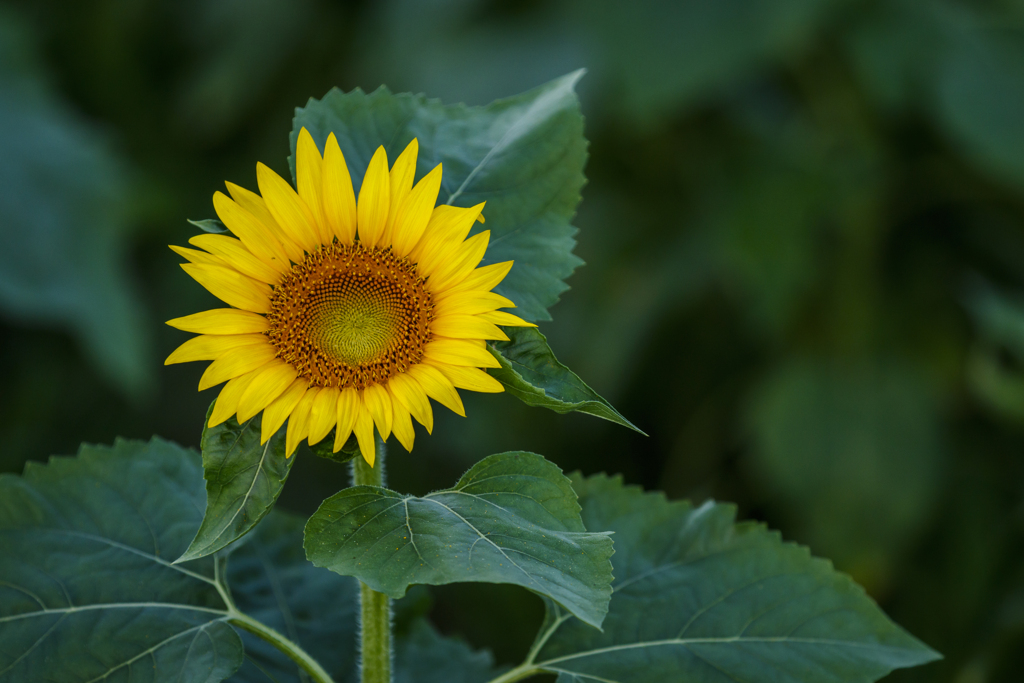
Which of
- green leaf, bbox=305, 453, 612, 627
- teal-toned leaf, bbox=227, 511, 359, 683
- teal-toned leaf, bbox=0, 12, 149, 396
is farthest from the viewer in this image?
teal-toned leaf, bbox=0, 12, 149, 396

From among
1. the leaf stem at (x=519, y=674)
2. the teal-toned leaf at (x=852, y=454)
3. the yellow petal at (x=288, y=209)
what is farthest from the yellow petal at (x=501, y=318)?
the teal-toned leaf at (x=852, y=454)

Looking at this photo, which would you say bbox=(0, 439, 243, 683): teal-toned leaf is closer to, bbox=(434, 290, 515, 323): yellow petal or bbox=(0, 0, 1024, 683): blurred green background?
bbox=(434, 290, 515, 323): yellow petal

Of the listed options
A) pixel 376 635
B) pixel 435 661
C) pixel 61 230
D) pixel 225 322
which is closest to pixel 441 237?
pixel 225 322

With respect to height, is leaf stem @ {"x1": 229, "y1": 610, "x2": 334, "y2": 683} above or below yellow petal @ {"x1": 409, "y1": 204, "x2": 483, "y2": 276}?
below

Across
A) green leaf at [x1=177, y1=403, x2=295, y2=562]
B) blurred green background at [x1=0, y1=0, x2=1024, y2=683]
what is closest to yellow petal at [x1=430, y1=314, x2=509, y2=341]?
green leaf at [x1=177, y1=403, x2=295, y2=562]

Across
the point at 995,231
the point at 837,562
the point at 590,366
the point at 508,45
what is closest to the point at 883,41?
the point at 995,231

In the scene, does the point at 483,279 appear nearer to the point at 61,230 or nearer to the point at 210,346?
the point at 210,346

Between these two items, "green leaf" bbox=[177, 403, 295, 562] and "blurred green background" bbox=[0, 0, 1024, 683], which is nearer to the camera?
Answer: "green leaf" bbox=[177, 403, 295, 562]

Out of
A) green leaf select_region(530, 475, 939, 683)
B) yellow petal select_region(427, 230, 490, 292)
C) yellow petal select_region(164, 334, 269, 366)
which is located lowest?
green leaf select_region(530, 475, 939, 683)
